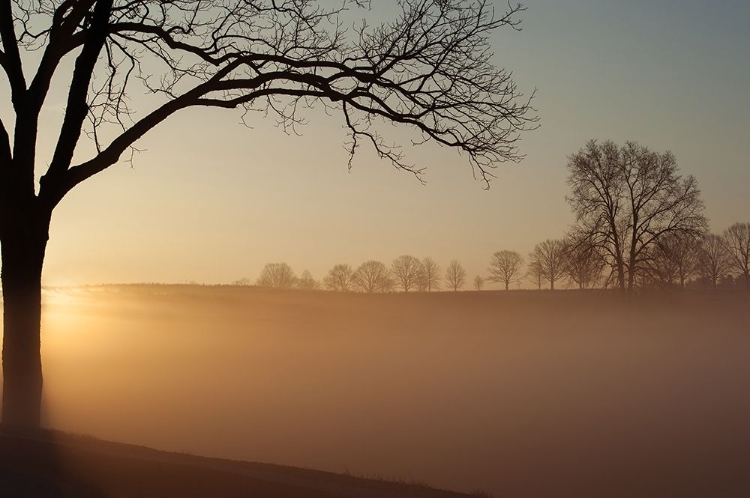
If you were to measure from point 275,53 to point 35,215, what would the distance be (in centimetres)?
401

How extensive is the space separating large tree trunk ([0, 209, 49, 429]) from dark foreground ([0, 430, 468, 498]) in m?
3.11

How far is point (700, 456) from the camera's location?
1909 centimetres

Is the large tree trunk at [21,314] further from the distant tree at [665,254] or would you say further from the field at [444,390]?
the distant tree at [665,254]

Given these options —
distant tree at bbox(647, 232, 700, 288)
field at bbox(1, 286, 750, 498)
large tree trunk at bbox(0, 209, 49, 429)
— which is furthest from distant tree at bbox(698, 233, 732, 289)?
large tree trunk at bbox(0, 209, 49, 429)

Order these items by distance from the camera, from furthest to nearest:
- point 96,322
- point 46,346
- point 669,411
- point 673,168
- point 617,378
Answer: point 96,322 → point 46,346 → point 673,168 → point 617,378 → point 669,411

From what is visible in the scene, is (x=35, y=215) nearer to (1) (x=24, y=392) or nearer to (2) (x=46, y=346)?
(1) (x=24, y=392)

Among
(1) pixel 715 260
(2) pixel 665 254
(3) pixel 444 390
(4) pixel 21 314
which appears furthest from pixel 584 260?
(1) pixel 715 260

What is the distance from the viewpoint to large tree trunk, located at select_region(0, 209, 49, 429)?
10.2 meters

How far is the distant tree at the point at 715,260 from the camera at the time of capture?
84.8 m

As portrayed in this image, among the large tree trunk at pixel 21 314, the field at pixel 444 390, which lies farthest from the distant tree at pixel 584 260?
the large tree trunk at pixel 21 314

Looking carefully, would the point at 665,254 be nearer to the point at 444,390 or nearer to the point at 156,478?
the point at 444,390

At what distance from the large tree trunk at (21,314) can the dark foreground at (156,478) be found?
123 inches

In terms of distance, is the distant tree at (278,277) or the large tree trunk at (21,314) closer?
the large tree trunk at (21,314)

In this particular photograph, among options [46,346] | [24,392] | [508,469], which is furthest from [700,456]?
[46,346]
